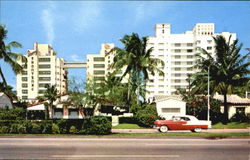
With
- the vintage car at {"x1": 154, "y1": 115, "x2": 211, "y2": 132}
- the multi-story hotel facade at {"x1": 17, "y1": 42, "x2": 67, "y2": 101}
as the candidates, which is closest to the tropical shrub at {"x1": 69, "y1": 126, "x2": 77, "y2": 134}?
the vintage car at {"x1": 154, "y1": 115, "x2": 211, "y2": 132}

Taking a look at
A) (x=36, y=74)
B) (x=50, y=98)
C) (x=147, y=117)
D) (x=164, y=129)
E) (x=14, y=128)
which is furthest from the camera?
(x=36, y=74)

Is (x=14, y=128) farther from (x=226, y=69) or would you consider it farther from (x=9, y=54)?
(x=226, y=69)

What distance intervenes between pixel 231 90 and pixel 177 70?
6235 centimetres

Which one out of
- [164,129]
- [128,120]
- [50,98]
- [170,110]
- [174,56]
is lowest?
[128,120]

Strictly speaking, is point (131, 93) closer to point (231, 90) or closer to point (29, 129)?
point (231, 90)

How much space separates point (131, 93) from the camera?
30.9 meters

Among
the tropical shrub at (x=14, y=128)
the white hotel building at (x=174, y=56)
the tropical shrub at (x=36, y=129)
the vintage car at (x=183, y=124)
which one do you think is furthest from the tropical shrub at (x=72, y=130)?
the white hotel building at (x=174, y=56)

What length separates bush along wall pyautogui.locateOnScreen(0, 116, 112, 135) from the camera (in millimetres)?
15445

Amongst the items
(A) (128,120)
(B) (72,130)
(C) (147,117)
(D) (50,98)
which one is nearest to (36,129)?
(B) (72,130)

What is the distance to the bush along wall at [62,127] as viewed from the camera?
15.4 m

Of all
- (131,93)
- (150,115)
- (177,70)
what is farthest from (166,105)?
(177,70)

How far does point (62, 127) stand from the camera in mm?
16078

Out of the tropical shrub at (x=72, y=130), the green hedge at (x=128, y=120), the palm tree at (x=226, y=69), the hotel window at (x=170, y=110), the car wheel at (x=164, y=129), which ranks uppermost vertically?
the palm tree at (x=226, y=69)

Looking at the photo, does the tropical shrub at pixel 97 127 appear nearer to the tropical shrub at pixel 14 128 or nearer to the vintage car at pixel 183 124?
the vintage car at pixel 183 124
